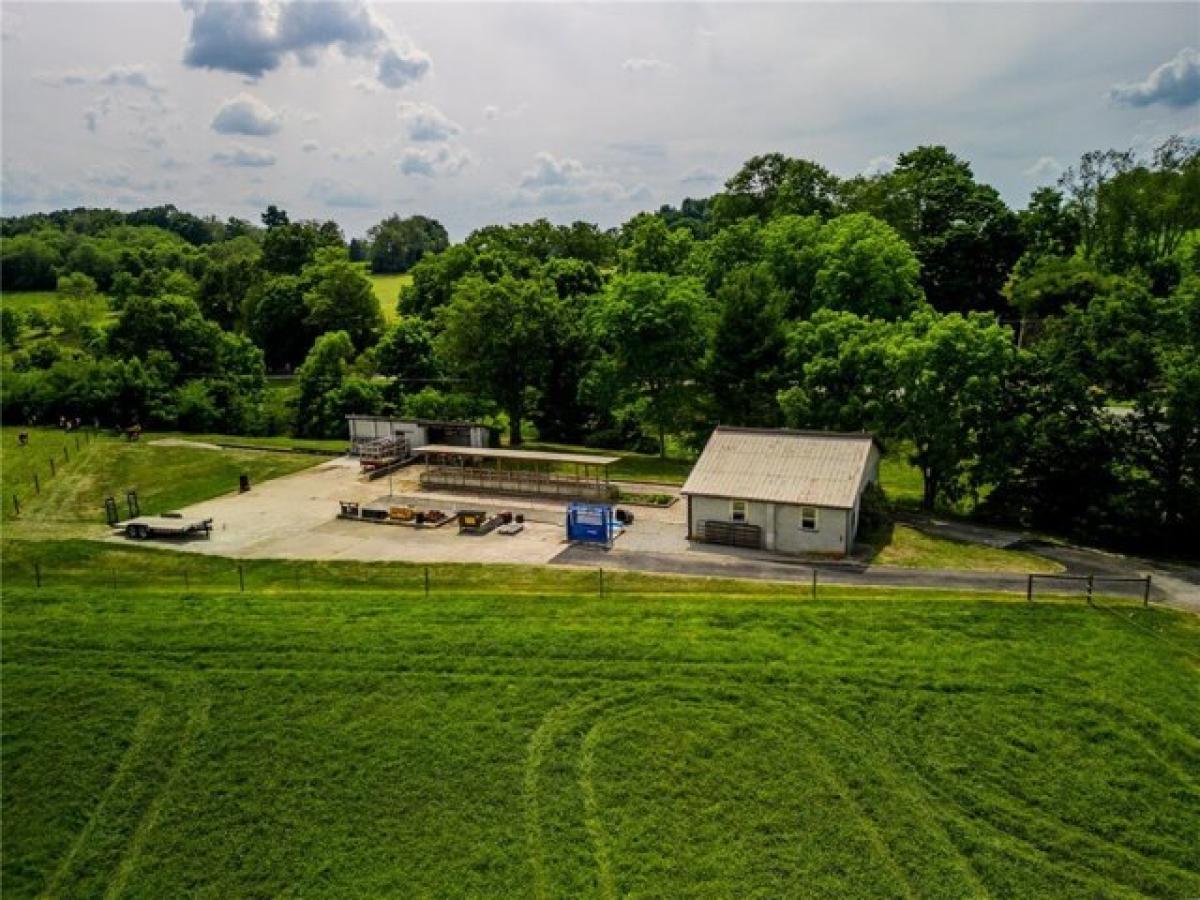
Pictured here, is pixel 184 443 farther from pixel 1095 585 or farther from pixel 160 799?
pixel 1095 585

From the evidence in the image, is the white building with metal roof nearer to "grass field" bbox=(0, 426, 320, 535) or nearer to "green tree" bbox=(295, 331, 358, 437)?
"grass field" bbox=(0, 426, 320, 535)

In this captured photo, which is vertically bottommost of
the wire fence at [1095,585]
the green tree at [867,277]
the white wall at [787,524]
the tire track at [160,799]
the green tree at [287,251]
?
the tire track at [160,799]

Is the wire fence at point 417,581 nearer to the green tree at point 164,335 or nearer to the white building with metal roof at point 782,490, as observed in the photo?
the white building with metal roof at point 782,490

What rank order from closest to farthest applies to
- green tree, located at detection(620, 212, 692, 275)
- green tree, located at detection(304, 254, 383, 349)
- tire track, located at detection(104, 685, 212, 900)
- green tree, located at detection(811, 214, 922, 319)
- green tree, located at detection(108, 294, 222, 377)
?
tire track, located at detection(104, 685, 212, 900) < green tree, located at detection(811, 214, 922, 319) < green tree, located at detection(108, 294, 222, 377) < green tree, located at detection(620, 212, 692, 275) < green tree, located at detection(304, 254, 383, 349)

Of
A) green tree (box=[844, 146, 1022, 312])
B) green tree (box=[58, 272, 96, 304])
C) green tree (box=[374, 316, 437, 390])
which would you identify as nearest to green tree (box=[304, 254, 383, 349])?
green tree (box=[374, 316, 437, 390])

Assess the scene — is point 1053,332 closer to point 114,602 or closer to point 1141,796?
point 1141,796

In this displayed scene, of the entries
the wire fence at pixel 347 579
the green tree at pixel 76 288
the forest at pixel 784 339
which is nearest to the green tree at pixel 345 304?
the forest at pixel 784 339
